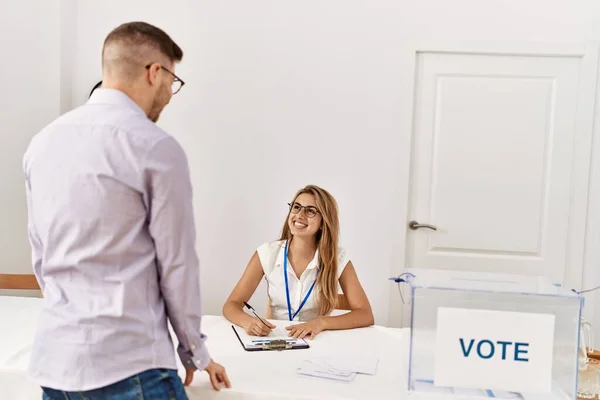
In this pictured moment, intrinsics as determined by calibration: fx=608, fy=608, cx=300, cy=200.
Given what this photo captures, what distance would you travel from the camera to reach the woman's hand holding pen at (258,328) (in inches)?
82.7

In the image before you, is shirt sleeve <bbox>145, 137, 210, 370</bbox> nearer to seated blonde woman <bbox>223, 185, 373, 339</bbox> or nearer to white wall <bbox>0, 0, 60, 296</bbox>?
seated blonde woman <bbox>223, 185, 373, 339</bbox>

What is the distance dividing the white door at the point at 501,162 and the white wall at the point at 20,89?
2197 mm

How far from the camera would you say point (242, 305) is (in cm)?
245

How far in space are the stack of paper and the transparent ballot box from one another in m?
0.24

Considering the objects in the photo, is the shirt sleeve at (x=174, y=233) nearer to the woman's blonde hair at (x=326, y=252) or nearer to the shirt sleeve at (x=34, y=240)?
the shirt sleeve at (x=34, y=240)

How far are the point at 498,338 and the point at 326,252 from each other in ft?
3.89

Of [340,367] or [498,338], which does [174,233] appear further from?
[498,338]

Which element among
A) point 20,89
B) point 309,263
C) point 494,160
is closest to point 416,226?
point 494,160

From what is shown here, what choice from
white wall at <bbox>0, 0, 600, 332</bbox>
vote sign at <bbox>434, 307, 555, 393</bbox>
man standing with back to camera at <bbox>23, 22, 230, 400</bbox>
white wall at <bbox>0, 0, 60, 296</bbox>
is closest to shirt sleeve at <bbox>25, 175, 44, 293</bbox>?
man standing with back to camera at <bbox>23, 22, 230, 400</bbox>

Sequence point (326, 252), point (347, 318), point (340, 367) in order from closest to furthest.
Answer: point (340, 367)
point (347, 318)
point (326, 252)

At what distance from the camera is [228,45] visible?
12.2 feet

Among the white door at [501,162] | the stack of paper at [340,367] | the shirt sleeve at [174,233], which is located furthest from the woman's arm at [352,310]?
the white door at [501,162]

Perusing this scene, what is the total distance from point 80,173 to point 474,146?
280cm

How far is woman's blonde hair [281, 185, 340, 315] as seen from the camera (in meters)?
2.59
